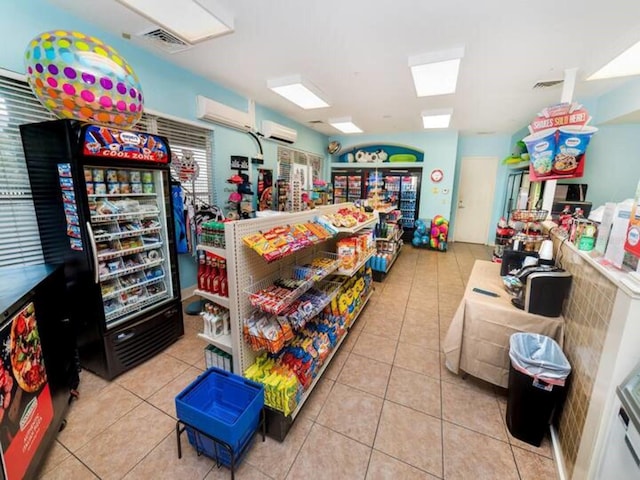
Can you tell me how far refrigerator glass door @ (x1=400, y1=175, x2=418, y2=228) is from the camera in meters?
6.88

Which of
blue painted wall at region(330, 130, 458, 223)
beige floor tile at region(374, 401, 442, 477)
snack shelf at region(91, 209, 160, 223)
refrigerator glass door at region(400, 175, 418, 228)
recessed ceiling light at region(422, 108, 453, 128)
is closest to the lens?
beige floor tile at region(374, 401, 442, 477)

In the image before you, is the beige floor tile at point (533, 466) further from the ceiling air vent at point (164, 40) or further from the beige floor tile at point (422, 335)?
the ceiling air vent at point (164, 40)

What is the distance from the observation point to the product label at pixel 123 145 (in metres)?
1.78

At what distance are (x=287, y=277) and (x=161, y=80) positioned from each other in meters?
2.84

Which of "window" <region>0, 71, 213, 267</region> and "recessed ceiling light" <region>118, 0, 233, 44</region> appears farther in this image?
"window" <region>0, 71, 213, 267</region>

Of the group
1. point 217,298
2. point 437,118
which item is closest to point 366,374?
point 217,298

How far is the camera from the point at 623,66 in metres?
2.70

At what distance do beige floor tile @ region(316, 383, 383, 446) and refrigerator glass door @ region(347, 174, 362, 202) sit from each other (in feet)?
19.5

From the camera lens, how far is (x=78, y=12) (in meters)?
2.24

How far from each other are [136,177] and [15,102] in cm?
99

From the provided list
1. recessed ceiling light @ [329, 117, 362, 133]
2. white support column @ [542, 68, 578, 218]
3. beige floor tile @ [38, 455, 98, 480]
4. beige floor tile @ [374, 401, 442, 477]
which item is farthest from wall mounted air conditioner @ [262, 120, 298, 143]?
beige floor tile @ [38, 455, 98, 480]

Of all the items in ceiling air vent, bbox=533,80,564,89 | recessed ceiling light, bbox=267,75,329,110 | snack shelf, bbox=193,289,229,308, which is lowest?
snack shelf, bbox=193,289,229,308

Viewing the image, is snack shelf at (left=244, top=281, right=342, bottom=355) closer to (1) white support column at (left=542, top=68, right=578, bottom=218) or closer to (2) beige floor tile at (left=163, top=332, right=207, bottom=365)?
(2) beige floor tile at (left=163, top=332, right=207, bottom=365)

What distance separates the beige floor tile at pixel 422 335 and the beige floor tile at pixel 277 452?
1.46 metres
